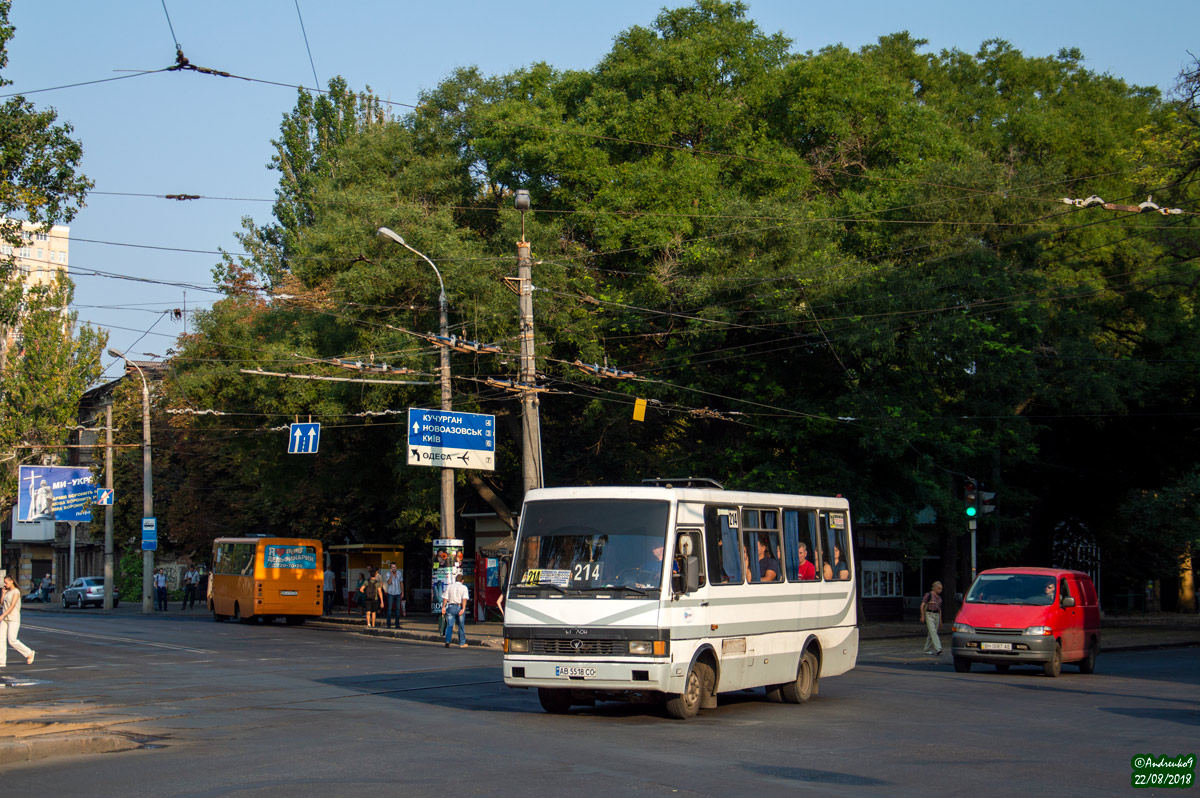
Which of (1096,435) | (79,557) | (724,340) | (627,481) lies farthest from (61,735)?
(79,557)

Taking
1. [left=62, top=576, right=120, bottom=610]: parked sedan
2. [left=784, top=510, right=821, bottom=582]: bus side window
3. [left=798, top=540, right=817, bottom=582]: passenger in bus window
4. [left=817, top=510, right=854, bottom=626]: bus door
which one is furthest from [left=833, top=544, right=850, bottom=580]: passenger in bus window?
[left=62, top=576, right=120, bottom=610]: parked sedan

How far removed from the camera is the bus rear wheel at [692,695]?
13750mm

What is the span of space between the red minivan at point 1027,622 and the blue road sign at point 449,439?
1202 centimetres

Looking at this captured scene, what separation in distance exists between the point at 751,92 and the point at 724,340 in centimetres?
801

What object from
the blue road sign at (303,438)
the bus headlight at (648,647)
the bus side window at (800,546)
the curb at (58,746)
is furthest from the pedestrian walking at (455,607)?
the curb at (58,746)

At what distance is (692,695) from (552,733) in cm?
218

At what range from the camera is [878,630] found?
36.9 meters

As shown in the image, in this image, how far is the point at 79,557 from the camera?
275ft

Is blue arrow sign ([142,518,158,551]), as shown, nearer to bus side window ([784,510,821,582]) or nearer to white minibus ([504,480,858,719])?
white minibus ([504,480,858,719])

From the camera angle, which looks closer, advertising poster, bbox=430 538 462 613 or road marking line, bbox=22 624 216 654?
road marking line, bbox=22 624 216 654

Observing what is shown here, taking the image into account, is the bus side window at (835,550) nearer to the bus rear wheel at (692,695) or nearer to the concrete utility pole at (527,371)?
the bus rear wheel at (692,695)

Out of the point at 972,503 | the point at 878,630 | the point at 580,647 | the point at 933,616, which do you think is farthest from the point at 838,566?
the point at 878,630

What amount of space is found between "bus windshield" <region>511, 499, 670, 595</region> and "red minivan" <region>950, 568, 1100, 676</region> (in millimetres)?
9734

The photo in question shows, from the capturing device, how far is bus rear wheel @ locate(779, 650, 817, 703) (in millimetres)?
16234
